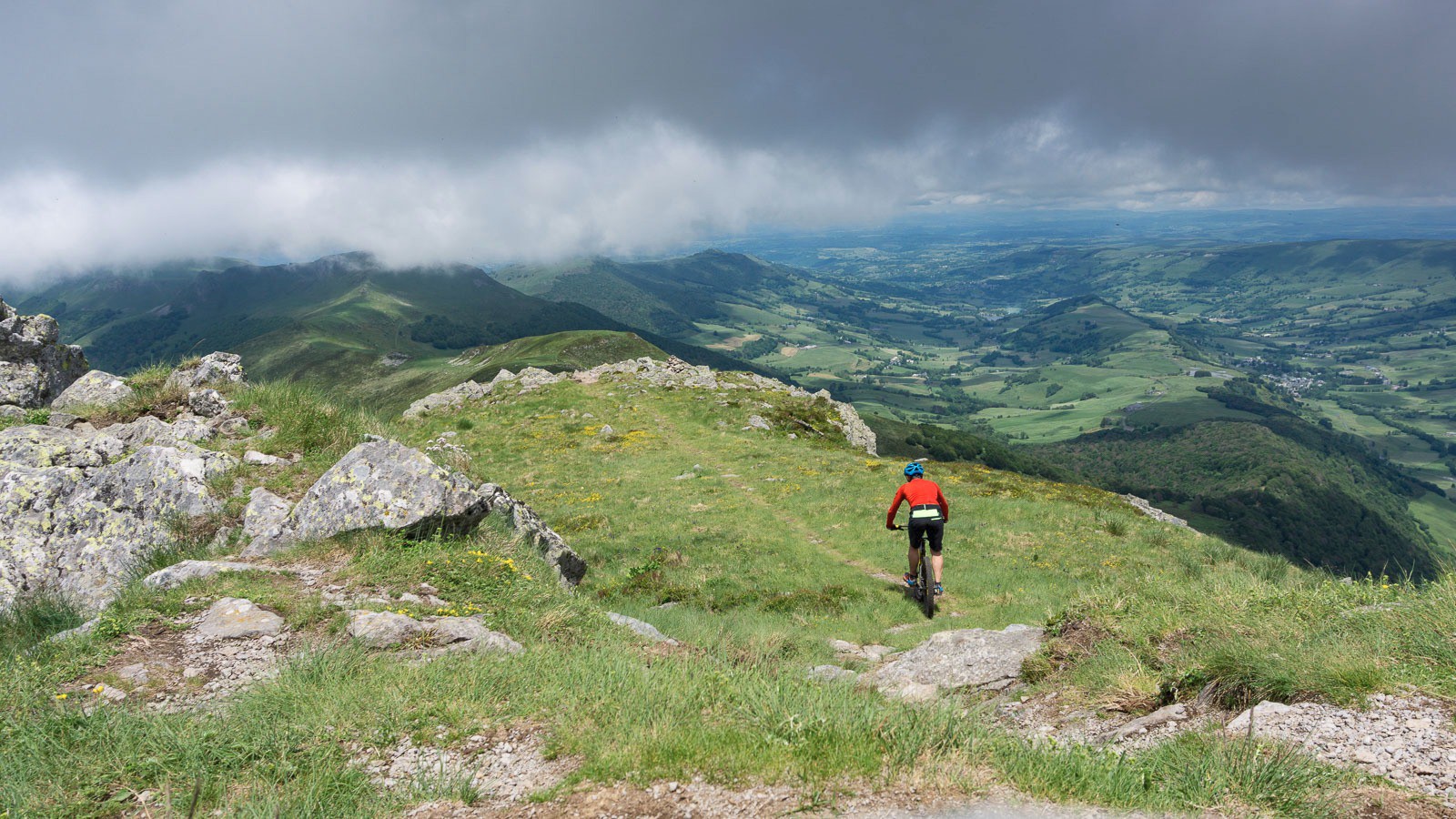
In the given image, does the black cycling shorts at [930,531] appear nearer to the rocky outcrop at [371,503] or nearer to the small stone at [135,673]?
the rocky outcrop at [371,503]

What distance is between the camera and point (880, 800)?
4832 millimetres

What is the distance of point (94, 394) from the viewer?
16.8 meters

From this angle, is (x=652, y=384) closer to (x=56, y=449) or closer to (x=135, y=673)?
(x=56, y=449)

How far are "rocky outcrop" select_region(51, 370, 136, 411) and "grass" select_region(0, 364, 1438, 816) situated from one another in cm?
407

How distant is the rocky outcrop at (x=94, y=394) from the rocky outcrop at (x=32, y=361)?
30.3 inches

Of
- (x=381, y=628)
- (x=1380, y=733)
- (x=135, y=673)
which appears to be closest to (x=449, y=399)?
(x=381, y=628)

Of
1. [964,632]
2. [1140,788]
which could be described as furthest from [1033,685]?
[1140,788]

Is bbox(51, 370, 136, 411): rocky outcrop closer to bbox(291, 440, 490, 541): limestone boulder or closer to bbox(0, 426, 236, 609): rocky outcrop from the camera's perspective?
bbox(0, 426, 236, 609): rocky outcrop

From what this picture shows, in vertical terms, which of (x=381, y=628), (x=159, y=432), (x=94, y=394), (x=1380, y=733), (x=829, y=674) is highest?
(x=94, y=394)

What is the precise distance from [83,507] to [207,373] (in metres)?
11.5

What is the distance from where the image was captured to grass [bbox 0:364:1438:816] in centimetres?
501

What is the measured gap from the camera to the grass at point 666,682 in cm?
501

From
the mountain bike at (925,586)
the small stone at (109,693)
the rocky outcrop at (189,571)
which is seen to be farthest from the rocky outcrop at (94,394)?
the mountain bike at (925,586)

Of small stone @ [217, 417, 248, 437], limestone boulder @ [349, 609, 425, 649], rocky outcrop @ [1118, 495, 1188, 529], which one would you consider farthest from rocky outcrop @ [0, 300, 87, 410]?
rocky outcrop @ [1118, 495, 1188, 529]
